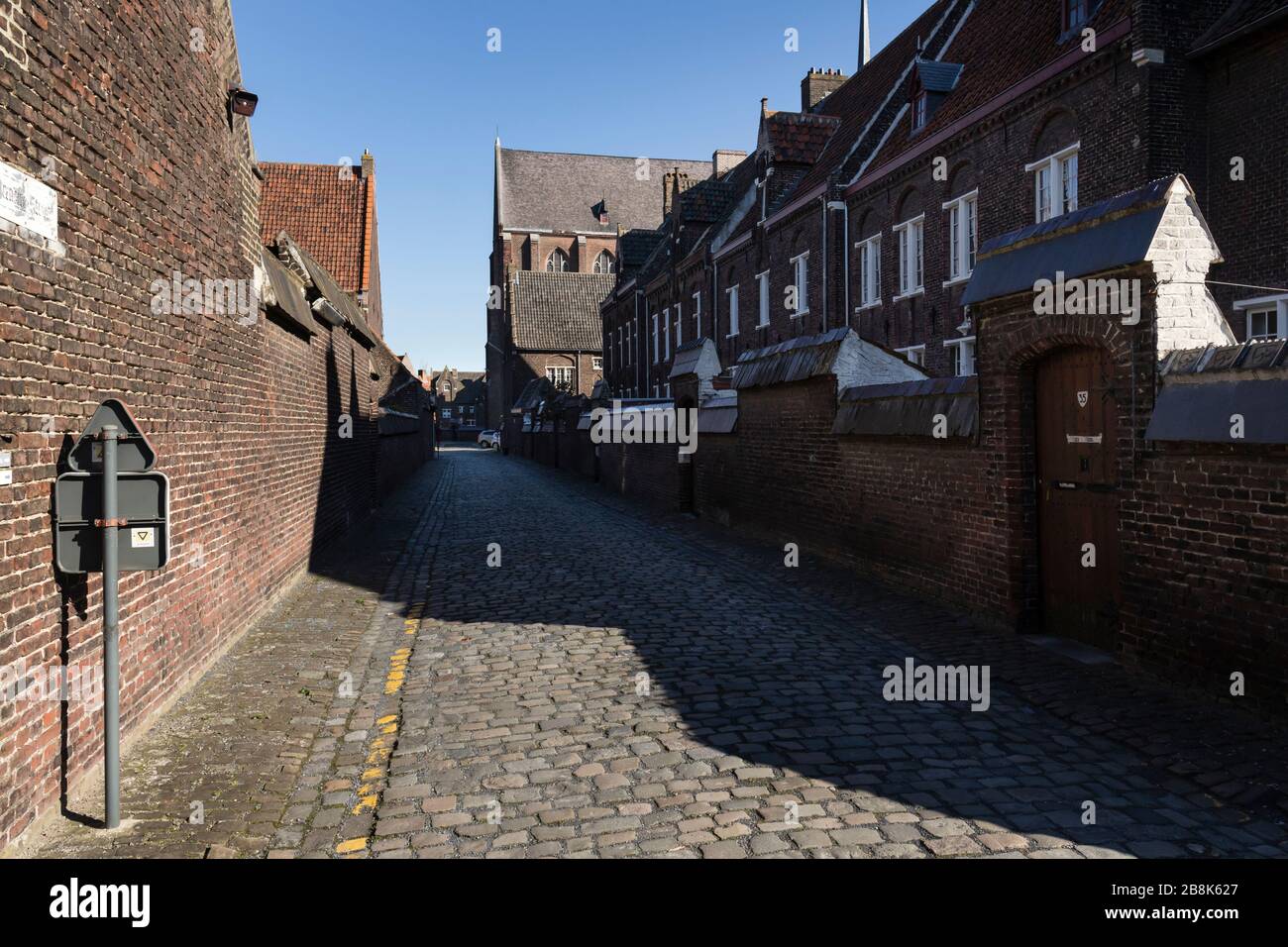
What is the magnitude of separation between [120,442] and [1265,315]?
17.3 meters

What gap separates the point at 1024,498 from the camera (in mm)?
7766

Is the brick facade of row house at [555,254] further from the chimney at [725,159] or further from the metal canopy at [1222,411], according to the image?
the metal canopy at [1222,411]

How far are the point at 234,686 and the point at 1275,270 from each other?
619 inches

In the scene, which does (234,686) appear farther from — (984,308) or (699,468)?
(699,468)

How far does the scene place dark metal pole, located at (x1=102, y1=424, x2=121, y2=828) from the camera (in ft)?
13.2

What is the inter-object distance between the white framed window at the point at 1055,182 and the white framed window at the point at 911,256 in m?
3.57

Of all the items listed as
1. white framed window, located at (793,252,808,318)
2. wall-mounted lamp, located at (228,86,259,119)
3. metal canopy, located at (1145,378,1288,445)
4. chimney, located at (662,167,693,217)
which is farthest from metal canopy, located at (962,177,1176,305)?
chimney, located at (662,167,693,217)

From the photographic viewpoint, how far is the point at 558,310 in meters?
64.2

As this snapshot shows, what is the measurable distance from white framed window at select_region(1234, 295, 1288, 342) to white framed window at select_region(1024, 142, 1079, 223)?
326cm

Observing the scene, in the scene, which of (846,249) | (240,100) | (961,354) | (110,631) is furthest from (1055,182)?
(110,631)

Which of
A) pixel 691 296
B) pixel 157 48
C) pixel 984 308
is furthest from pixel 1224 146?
pixel 691 296

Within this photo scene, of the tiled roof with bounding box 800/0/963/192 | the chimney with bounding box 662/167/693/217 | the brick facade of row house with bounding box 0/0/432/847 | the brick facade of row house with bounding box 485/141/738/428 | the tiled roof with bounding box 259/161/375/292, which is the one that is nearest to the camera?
the brick facade of row house with bounding box 0/0/432/847

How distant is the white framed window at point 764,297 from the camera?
28.6 meters

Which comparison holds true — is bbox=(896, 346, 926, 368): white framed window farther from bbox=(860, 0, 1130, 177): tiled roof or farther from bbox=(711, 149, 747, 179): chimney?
bbox=(711, 149, 747, 179): chimney
